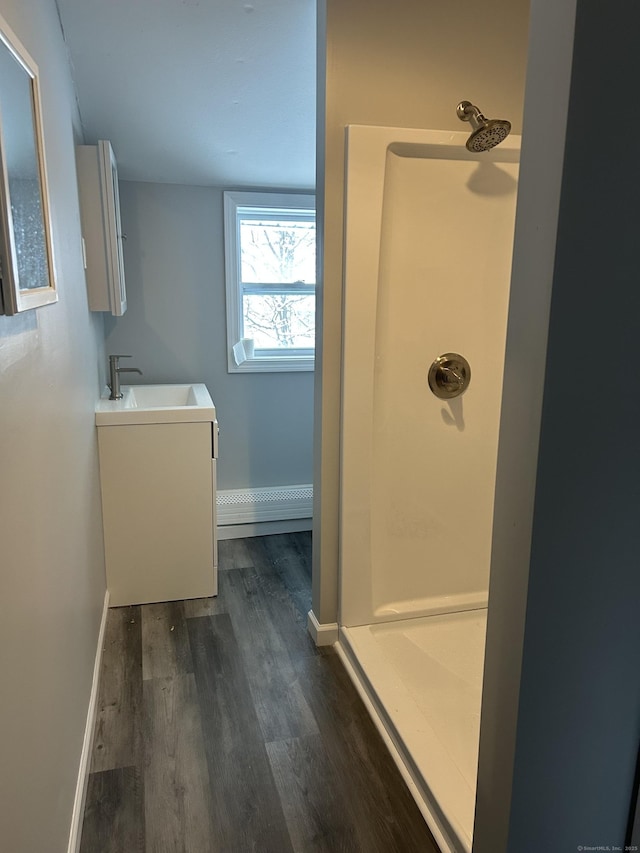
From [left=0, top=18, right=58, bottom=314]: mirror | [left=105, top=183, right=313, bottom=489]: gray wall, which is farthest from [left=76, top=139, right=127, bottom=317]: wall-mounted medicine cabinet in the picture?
[left=0, top=18, right=58, bottom=314]: mirror

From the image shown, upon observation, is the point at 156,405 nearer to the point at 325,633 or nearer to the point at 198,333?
the point at 198,333

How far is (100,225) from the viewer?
2348 millimetres

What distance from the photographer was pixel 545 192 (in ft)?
2.67

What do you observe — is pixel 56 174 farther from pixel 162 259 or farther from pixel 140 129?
pixel 162 259

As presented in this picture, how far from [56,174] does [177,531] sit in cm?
148

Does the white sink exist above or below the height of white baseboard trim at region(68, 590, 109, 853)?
above

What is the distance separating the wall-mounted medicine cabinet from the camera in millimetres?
2266

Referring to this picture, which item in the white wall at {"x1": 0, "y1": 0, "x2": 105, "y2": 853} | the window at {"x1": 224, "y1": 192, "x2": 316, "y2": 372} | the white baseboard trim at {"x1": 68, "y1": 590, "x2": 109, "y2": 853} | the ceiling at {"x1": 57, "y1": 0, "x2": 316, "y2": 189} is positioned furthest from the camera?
the window at {"x1": 224, "y1": 192, "x2": 316, "y2": 372}

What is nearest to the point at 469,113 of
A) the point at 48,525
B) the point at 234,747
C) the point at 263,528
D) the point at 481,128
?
the point at 481,128

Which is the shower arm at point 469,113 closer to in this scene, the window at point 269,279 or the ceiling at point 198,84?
the ceiling at point 198,84

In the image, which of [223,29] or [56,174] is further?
[223,29]

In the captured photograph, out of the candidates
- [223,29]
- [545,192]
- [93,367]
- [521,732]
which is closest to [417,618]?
[521,732]

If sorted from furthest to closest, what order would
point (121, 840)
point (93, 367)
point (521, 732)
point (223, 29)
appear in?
1. point (93, 367)
2. point (223, 29)
3. point (121, 840)
4. point (521, 732)

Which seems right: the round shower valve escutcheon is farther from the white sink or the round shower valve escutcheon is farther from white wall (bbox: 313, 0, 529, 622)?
the white sink
